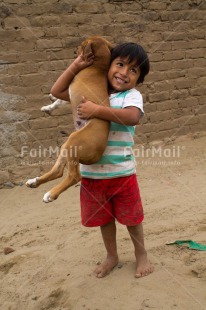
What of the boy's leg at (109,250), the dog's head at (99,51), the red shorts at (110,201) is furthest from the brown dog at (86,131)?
the boy's leg at (109,250)

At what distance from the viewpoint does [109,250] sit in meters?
2.57

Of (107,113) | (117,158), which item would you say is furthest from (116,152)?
(107,113)

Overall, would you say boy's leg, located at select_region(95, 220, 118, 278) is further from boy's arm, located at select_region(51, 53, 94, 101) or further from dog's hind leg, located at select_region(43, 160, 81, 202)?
boy's arm, located at select_region(51, 53, 94, 101)

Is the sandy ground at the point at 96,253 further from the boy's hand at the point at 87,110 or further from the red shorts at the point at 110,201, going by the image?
Result: the boy's hand at the point at 87,110

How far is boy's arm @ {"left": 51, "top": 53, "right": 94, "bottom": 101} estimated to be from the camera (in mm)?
2207

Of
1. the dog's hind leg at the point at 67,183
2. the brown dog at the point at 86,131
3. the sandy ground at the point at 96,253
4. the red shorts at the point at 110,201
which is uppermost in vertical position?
the brown dog at the point at 86,131

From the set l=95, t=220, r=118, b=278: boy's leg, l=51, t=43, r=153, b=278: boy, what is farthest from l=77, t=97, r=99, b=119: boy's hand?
l=95, t=220, r=118, b=278: boy's leg

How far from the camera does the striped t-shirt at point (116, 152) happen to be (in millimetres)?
2189

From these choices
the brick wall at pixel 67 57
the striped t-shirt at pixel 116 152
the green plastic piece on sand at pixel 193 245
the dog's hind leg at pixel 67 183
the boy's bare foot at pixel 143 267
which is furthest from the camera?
the brick wall at pixel 67 57

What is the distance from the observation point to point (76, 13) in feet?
14.8

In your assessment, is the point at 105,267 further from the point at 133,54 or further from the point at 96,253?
the point at 133,54

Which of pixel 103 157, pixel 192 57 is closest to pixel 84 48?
pixel 103 157

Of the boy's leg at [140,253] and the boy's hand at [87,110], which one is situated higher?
the boy's hand at [87,110]

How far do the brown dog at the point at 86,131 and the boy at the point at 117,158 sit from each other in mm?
44
